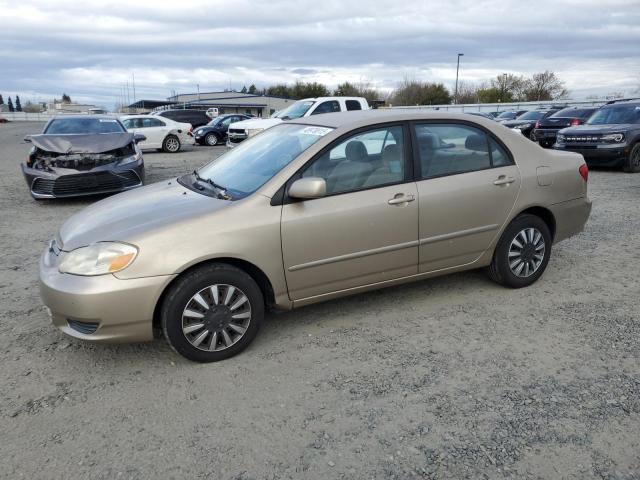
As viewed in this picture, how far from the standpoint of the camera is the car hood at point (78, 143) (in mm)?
8859

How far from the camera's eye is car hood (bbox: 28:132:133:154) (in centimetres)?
886

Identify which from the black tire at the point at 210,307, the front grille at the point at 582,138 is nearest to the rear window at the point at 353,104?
the front grille at the point at 582,138

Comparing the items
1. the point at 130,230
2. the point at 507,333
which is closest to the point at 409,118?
the point at 507,333

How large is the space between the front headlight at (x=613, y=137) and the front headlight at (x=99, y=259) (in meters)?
11.8

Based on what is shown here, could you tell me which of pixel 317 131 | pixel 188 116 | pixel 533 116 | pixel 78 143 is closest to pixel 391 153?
pixel 317 131

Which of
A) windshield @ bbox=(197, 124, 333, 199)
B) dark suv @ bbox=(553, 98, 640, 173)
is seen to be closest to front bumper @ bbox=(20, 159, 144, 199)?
windshield @ bbox=(197, 124, 333, 199)

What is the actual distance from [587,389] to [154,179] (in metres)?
11.1

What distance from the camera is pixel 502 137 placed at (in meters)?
4.55

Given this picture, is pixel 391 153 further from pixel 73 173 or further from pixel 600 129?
pixel 600 129

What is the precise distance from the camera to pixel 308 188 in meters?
3.51

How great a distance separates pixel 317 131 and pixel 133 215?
59.7 inches

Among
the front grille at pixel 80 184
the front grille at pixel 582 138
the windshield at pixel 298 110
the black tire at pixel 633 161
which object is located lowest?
the black tire at pixel 633 161

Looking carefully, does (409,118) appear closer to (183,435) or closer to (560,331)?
(560,331)

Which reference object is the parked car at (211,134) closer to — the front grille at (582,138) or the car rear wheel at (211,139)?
the car rear wheel at (211,139)
